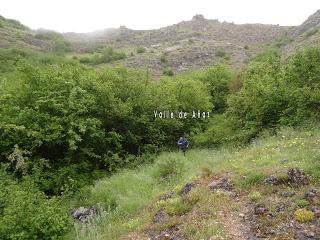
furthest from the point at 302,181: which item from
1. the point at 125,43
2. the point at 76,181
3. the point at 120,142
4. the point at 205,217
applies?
the point at 125,43

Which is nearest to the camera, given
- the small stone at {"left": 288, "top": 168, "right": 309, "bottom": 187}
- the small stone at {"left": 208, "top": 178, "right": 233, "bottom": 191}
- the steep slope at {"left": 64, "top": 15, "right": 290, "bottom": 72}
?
the small stone at {"left": 288, "top": 168, "right": 309, "bottom": 187}

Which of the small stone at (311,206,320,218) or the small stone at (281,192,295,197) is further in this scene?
the small stone at (281,192,295,197)

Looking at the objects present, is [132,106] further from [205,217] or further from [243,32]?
[243,32]

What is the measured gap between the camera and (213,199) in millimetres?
13727

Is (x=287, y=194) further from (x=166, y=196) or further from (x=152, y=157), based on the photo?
(x=152, y=157)

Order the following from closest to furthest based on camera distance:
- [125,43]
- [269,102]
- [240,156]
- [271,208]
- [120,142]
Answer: [271,208], [240,156], [269,102], [120,142], [125,43]

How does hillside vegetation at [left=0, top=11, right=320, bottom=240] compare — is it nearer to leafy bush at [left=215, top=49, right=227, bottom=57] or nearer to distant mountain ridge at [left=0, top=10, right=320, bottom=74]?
distant mountain ridge at [left=0, top=10, right=320, bottom=74]

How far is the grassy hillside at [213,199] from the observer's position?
475 inches

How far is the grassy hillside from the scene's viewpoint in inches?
475

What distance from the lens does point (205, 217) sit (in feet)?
41.8

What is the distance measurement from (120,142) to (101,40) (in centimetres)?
6029

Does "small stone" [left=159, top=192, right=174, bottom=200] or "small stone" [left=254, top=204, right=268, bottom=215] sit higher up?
"small stone" [left=254, top=204, right=268, bottom=215]

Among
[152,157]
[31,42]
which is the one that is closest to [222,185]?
[152,157]

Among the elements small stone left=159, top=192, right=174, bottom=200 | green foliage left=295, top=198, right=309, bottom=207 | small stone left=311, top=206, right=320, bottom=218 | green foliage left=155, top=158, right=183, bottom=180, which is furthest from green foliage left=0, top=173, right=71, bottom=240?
small stone left=311, top=206, right=320, bottom=218
